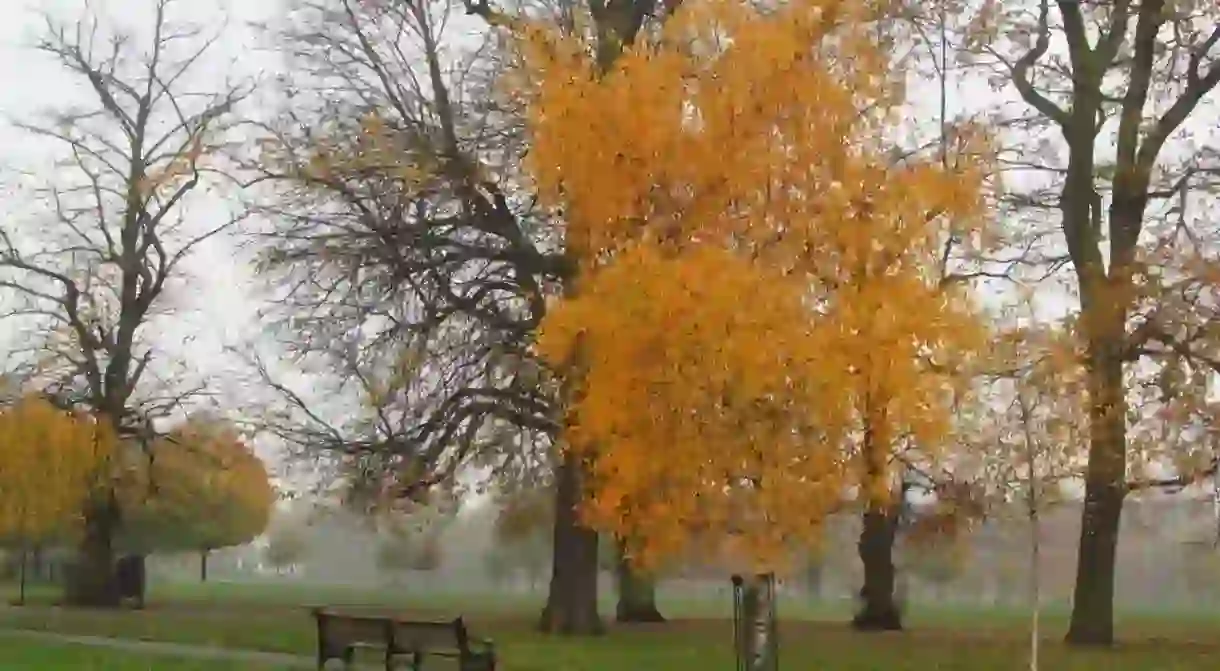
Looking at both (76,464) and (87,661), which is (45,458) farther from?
(87,661)

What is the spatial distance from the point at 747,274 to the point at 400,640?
6934mm

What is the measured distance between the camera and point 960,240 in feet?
55.9

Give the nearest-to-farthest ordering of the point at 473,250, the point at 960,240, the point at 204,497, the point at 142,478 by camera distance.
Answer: the point at 960,240 < the point at 473,250 < the point at 142,478 < the point at 204,497

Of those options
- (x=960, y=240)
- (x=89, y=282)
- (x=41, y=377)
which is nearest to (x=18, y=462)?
(x=41, y=377)

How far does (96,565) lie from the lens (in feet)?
127

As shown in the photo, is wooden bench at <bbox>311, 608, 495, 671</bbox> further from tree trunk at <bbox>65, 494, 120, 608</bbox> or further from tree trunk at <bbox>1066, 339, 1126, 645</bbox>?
tree trunk at <bbox>65, 494, 120, 608</bbox>

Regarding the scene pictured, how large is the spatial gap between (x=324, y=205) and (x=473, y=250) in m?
2.61

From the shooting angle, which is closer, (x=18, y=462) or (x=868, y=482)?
(x=868, y=482)

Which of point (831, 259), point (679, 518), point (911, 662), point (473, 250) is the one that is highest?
point (473, 250)

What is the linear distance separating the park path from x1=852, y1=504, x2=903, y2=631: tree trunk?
13.4 m

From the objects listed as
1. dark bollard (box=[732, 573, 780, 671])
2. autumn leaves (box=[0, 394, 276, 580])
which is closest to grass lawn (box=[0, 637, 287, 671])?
dark bollard (box=[732, 573, 780, 671])

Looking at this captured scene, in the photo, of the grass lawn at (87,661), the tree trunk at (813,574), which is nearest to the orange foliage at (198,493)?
the grass lawn at (87,661)

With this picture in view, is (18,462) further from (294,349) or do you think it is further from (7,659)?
(7,659)

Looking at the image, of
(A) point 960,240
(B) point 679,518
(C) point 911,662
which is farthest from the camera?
(C) point 911,662
